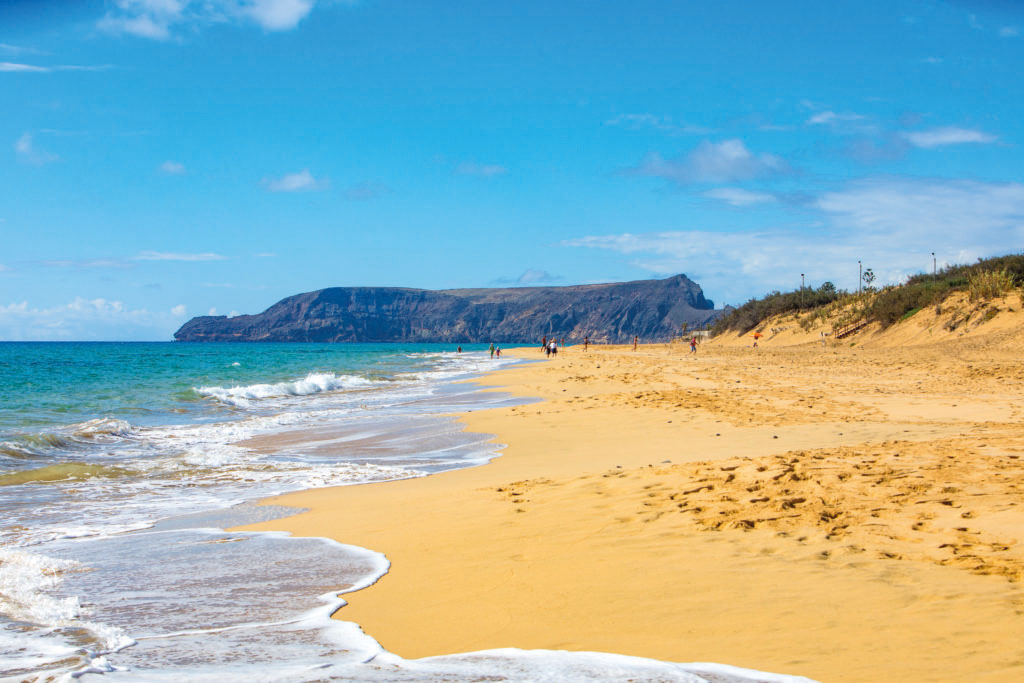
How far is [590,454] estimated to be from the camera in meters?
8.98

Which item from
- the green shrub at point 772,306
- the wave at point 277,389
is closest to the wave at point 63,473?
the wave at point 277,389

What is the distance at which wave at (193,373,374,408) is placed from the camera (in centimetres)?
2177

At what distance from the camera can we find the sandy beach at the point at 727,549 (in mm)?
3188

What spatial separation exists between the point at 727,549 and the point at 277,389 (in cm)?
2230

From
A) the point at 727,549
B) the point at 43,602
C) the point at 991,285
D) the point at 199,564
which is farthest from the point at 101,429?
the point at 991,285

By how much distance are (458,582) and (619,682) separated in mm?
1632

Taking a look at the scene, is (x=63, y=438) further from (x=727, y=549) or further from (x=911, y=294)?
(x=911, y=294)

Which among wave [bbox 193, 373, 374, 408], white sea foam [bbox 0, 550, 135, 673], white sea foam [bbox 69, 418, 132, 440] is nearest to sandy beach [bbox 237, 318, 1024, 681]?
white sea foam [bbox 0, 550, 135, 673]

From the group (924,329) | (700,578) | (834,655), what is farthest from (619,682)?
(924,329)

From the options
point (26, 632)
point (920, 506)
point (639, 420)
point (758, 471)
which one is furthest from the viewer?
point (639, 420)

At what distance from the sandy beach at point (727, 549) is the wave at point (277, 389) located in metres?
15.1

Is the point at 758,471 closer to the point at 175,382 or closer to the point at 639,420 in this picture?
the point at 639,420

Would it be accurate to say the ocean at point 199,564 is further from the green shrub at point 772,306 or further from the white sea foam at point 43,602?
the green shrub at point 772,306

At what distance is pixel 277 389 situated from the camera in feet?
80.5
